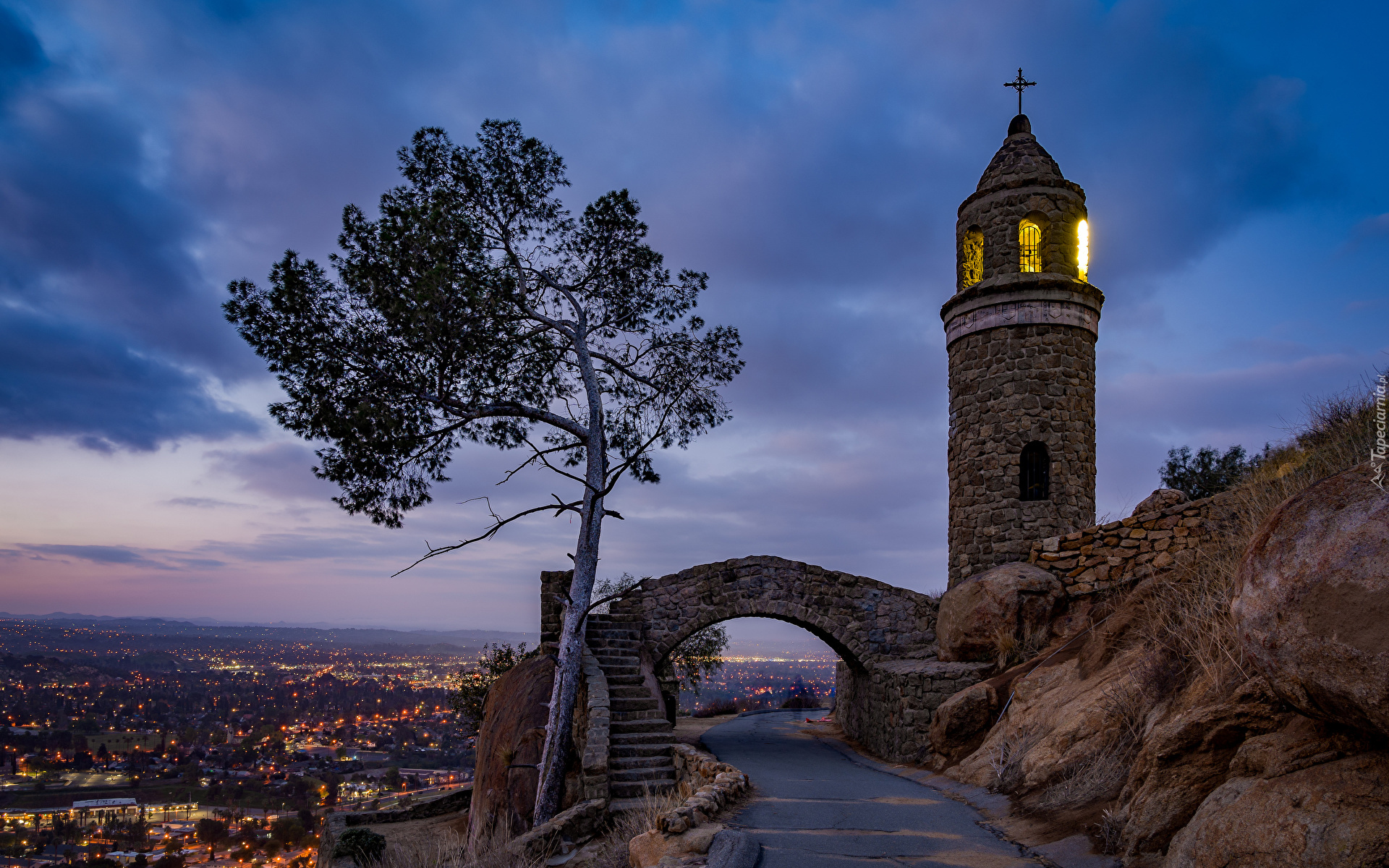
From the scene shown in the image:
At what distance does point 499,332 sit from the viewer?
47.1ft

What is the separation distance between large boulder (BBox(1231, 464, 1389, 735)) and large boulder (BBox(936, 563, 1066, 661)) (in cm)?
913

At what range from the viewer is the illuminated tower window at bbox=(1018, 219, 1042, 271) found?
1656 centimetres

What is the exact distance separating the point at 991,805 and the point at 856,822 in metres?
1.88

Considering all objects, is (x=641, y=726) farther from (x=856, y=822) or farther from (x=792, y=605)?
(x=856, y=822)

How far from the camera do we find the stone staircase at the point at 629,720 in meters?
11.8

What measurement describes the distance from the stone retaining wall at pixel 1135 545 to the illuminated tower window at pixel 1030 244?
610 centimetres

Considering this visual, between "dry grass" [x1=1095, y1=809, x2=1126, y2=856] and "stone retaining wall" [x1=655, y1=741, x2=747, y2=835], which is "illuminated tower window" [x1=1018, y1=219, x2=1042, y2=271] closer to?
"stone retaining wall" [x1=655, y1=741, x2=747, y2=835]

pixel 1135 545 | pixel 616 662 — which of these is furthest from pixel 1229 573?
pixel 616 662

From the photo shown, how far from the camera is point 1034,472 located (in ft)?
51.8

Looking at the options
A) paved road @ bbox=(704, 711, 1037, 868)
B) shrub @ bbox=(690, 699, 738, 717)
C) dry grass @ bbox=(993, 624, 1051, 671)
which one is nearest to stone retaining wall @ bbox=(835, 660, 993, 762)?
dry grass @ bbox=(993, 624, 1051, 671)

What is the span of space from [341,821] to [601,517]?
7200 millimetres

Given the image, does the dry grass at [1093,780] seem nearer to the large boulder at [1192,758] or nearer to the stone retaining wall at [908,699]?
the large boulder at [1192,758]

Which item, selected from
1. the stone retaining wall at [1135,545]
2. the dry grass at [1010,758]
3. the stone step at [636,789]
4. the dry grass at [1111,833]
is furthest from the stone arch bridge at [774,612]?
the dry grass at [1111,833]

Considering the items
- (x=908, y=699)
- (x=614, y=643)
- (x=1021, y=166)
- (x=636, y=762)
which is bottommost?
(x=636, y=762)
